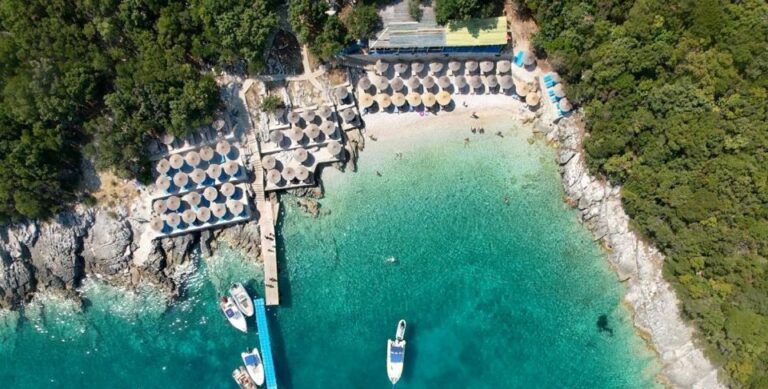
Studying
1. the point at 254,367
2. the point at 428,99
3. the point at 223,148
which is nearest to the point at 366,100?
the point at 428,99

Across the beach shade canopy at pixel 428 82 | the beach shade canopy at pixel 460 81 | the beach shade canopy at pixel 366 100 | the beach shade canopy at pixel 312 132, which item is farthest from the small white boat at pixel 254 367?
the beach shade canopy at pixel 460 81

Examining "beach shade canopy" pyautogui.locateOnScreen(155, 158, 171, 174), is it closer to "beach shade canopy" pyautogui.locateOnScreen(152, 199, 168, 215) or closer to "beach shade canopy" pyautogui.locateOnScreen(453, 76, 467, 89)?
"beach shade canopy" pyautogui.locateOnScreen(152, 199, 168, 215)

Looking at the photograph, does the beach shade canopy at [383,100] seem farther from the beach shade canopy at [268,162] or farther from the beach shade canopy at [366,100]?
the beach shade canopy at [268,162]

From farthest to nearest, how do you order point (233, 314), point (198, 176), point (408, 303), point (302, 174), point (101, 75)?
point (408, 303) → point (233, 314) → point (302, 174) → point (198, 176) → point (101, 75)

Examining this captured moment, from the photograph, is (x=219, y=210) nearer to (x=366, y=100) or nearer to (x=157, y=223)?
(x=157, y=223)

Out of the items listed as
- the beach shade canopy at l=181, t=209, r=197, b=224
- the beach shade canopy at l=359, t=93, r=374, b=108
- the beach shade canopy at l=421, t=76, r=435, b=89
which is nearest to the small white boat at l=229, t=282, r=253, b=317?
the beach shade canopy at l=181, t=209, r=197, b=224
